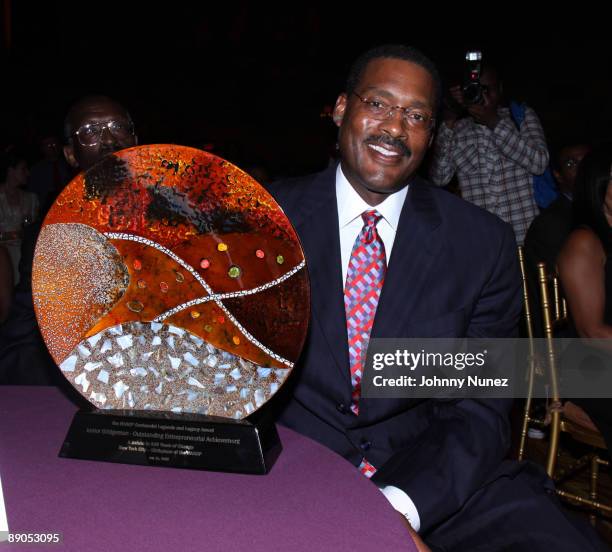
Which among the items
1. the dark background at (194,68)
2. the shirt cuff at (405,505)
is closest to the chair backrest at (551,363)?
the shirt cuff at (405,505)

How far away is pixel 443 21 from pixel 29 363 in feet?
18.5

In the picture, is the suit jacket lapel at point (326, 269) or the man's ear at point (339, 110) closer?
the suit jacket lapel at point (326, 269)

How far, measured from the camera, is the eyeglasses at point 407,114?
1.28 m

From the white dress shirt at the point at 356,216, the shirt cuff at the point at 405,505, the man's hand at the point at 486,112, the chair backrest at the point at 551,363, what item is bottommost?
→ the chair backrest at the point at 551,363

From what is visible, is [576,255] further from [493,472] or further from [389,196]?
[493,472]

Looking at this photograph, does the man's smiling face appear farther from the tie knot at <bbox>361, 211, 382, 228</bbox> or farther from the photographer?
the photographer

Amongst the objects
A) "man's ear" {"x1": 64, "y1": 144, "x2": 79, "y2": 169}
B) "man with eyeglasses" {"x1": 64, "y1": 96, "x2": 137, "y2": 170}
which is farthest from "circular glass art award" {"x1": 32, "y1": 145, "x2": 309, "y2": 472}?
"man's ear" {"x1": 64, "y1": 144, "x2": 79, "y2": 169}

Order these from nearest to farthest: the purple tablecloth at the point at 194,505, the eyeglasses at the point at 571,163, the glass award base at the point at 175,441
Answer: the purple tablecloth at the point at 194,505 → the glass award base at the point at 175,441 → the eyeglasses at the point at 571,163

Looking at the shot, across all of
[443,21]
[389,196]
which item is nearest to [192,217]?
[389,196]

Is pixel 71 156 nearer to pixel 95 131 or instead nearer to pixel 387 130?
pixel 95 131

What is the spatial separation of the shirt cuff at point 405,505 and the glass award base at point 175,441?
229 mm

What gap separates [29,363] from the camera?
135cm

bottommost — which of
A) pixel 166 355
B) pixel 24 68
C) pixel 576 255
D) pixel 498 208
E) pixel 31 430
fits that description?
pixel 24 68

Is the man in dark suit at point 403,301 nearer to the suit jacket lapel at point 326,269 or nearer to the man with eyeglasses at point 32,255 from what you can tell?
the suit jacket lapel at point 326,269
